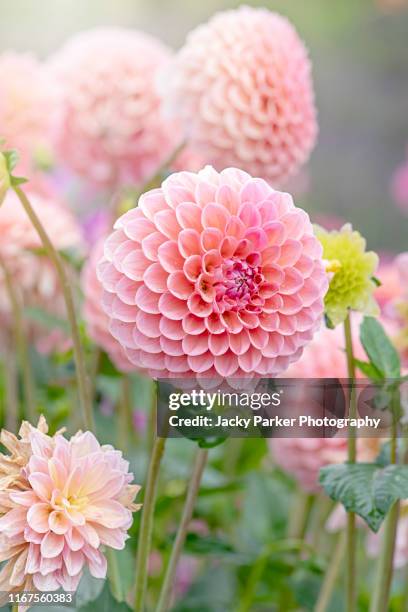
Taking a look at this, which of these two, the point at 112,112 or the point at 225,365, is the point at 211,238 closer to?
the point at 225,365

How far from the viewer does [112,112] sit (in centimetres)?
57

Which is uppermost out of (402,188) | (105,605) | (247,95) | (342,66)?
(342,66)

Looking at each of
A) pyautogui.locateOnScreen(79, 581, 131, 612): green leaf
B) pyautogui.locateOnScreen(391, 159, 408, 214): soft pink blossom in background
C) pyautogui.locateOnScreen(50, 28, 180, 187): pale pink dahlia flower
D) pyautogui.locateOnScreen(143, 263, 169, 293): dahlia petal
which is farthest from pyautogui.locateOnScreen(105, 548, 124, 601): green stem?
pyautogui.locateOnScreen(391, 159, 408, 214): soft pink blossom in background

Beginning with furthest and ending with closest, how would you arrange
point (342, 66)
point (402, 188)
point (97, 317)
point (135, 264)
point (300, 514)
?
point (342, 66)
point (402, 188)
point (300, 514)
point (97, 317)
point (135, 264)

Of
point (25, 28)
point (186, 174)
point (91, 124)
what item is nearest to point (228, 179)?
point (186, 174)

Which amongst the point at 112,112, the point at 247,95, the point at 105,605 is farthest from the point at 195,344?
the point at 112,112

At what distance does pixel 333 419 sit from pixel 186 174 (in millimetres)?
104

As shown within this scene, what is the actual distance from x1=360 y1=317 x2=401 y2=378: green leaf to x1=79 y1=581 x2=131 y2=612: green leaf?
12 centimetres

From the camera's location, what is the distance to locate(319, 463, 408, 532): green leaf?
0.32 metres

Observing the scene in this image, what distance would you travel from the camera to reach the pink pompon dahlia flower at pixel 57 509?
0.91 ft

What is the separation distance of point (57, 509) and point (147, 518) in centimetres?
6

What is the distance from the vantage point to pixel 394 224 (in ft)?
5.65

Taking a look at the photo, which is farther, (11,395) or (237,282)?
(11,395)

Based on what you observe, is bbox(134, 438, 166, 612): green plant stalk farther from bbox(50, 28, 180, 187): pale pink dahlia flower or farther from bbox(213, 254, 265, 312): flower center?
bbox(50, 28, 180, 187): pale pink dahlia flower
